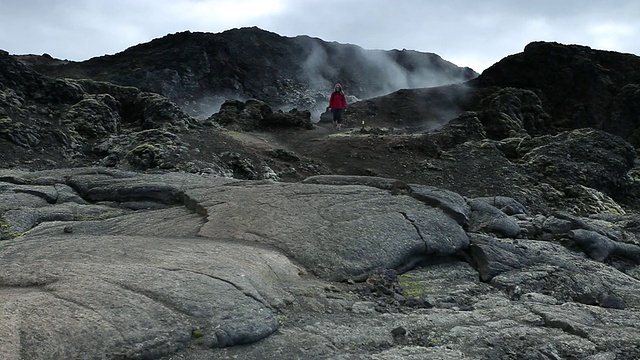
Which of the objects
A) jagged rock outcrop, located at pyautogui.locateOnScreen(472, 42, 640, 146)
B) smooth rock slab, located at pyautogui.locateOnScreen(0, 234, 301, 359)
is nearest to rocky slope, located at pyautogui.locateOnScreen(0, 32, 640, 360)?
smooth rock slab, located at pyautogui.locateOnScreen(0, 234, 301, 359)

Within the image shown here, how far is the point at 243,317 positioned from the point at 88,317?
1808mm

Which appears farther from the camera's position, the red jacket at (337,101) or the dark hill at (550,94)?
the dark hill at (550,94)

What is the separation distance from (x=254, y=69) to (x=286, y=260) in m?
57.7

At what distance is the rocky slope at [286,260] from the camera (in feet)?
22.2

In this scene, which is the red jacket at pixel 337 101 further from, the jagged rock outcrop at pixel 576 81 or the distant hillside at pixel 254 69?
the distant hillside at pixel 254 69

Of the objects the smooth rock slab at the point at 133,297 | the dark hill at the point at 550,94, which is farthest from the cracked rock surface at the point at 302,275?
the dark hill at the point at 550,94

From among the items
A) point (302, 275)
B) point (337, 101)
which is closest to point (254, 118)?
point (337, 101)

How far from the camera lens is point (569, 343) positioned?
765 centimetres

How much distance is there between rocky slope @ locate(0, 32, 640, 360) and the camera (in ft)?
22.2

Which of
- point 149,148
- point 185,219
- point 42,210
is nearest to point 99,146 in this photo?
point 149,148

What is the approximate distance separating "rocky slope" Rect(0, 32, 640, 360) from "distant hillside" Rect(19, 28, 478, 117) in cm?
3287

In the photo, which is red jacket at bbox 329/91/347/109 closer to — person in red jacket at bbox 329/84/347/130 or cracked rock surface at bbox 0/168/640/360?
person in red jacket at bbox 329/84/347/130

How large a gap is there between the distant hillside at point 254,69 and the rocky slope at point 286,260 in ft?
108

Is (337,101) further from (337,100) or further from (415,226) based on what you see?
(415,226)
